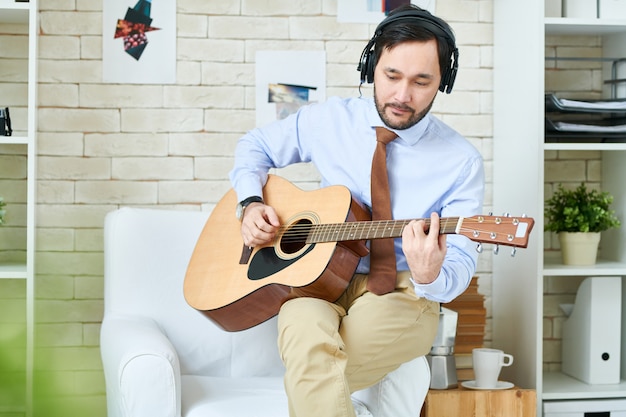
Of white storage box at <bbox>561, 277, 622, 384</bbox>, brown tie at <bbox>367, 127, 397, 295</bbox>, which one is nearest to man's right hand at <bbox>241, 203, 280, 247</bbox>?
brown tie at <bbox>367, 127, 397, 295</bbox>

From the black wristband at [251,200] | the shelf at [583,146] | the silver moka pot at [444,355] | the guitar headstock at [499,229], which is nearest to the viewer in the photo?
the guitar headstock at [499,229]

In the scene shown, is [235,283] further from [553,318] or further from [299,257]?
[553,318]

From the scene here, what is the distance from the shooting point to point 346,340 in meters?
1.81

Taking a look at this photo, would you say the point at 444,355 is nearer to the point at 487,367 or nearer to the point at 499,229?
the point at 487,367

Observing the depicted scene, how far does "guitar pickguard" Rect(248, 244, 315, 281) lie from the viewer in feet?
6.02

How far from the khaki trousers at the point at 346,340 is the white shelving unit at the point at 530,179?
72cm

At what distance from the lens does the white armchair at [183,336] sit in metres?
1.91

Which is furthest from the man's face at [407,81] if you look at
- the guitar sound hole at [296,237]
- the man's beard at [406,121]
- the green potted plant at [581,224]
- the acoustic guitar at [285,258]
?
the green potted plant at [581,224]

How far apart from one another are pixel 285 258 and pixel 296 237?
0.23 feet

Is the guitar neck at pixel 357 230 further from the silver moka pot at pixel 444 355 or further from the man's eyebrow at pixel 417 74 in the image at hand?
the silver moka pot at pixel 444 355

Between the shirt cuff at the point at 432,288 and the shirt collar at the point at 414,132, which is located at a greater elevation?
the shirt collar at the point at 414,132

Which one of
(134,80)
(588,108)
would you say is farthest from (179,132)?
(588,108)

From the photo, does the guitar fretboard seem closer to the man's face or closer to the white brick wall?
the man's face

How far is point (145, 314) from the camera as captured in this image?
226 centimetres
